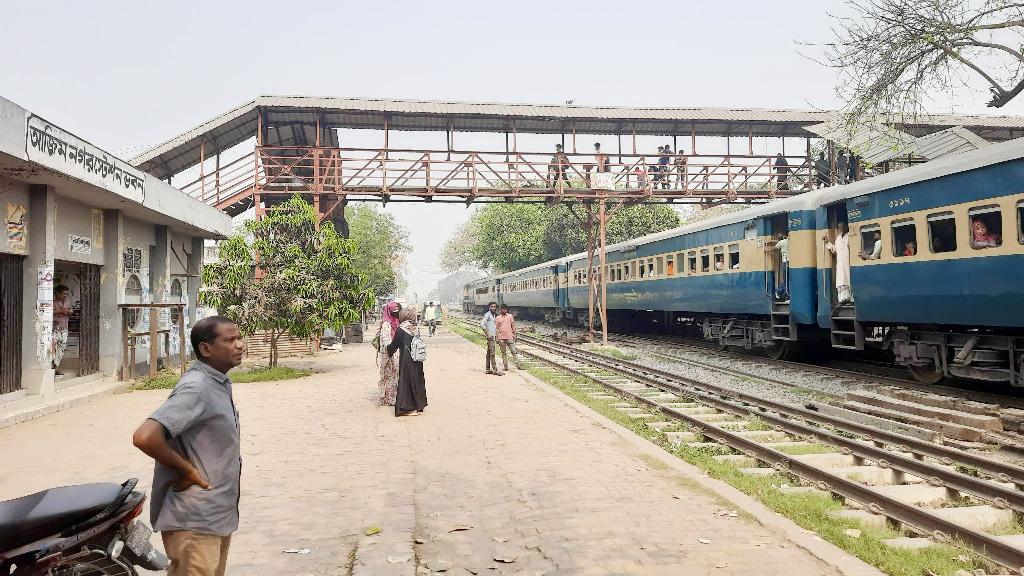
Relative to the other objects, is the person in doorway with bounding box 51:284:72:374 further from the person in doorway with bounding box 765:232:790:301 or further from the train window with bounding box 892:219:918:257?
the train window with bounding box 892:219:918:257

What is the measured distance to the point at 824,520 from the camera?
514cm

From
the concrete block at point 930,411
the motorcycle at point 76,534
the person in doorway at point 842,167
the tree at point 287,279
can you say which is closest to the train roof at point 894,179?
the concrete block at point 930,411

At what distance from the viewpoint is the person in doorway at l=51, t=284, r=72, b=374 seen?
13420mm

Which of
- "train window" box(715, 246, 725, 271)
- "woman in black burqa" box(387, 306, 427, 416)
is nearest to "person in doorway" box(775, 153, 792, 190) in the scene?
"train window" box(715, 246, 725, 271)

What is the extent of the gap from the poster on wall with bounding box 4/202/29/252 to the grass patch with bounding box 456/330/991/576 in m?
9.83

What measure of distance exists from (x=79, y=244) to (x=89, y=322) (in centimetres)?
182

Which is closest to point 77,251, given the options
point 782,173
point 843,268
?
point 843,268

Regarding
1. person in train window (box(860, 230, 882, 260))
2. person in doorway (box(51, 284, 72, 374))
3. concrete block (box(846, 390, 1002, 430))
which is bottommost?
concrete block (box(846, 390, 1002, 430))

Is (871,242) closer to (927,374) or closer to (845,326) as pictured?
(845,326)

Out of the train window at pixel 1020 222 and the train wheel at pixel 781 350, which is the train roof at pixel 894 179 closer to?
the train window at pixel 1020 222

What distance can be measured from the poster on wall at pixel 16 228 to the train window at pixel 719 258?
46.6 feet

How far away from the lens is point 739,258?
1603 centimetres

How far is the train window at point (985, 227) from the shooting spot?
894cm

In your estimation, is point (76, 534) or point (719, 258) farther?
point (719, 258)
